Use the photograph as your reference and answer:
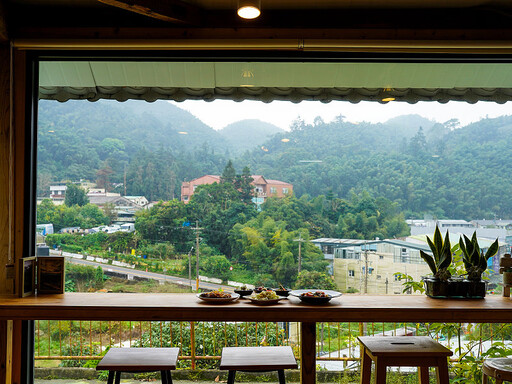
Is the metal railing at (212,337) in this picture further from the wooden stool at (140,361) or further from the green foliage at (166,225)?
the wooden stool at (140,361)

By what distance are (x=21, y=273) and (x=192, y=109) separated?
1.65 metres

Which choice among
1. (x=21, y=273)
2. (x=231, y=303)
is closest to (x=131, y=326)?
(x=21, y=273)

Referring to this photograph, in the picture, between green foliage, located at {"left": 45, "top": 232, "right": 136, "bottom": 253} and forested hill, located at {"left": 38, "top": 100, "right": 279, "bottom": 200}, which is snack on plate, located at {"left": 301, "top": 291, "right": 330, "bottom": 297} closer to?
forested hill, located at {"left": 38, "top": 100, "right": 279, "bottom": 200}

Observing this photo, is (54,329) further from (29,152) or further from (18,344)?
(29,152)

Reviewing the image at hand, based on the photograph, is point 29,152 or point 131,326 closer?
point 29,152

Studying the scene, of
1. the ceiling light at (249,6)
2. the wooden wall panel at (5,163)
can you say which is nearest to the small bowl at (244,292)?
the wooden wall panel at (5,163)

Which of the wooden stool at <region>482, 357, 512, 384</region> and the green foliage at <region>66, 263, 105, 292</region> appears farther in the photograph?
the green foliage at <region>66, 263, 105, 292</region>

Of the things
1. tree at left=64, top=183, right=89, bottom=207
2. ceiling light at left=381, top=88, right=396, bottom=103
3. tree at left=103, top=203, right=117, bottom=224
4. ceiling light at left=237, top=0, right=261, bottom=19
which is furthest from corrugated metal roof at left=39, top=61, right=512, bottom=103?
ceiling light at left=237, top=0, right=261, bottom=19

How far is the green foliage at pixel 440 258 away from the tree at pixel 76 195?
2.48 metres

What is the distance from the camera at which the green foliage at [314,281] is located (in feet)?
10.8

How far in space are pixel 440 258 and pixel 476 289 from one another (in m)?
0.28

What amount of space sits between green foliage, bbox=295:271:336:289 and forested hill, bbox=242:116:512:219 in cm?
62

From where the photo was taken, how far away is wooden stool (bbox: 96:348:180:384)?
7.35 ft

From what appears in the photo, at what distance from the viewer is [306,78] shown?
3.29 m
